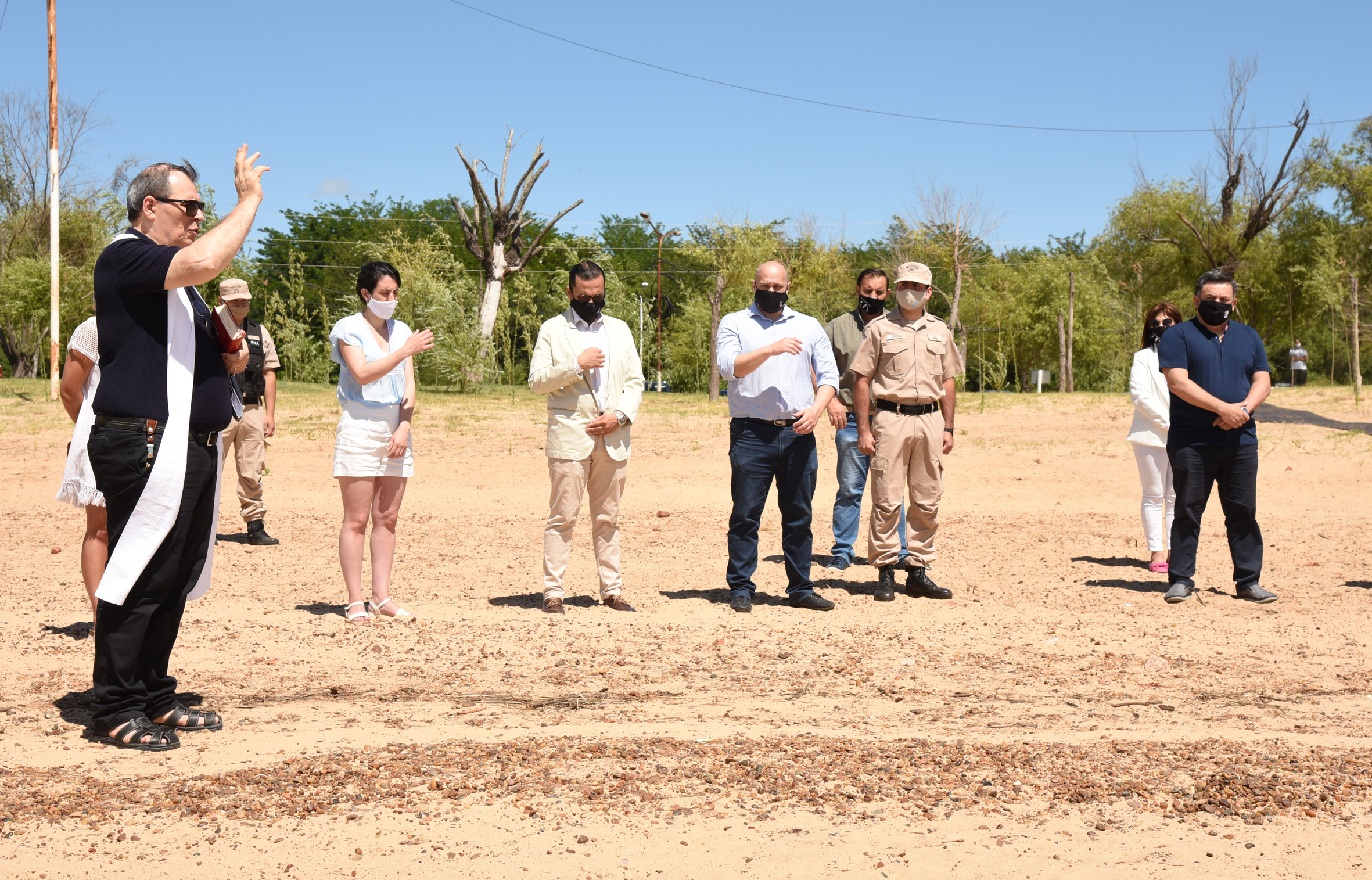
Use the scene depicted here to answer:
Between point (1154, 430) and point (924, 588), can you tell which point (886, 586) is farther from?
point (1154, 430)

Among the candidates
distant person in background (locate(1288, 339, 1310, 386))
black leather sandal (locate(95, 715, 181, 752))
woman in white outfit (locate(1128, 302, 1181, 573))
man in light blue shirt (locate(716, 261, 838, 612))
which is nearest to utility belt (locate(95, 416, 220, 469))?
black leather sandal (locate(95, 715, 181, 752))

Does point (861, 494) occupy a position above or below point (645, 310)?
below

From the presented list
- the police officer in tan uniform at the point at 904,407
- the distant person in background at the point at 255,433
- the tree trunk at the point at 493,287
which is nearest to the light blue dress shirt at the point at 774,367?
the police officer in tan uniform at the point at 904,407

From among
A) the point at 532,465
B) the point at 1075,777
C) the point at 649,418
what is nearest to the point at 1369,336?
the point at 649,418

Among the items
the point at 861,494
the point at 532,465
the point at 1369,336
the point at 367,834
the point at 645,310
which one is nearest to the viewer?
the point at 367,834

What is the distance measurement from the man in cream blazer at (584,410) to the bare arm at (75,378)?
2.30 meters

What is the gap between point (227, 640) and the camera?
611 centimetres

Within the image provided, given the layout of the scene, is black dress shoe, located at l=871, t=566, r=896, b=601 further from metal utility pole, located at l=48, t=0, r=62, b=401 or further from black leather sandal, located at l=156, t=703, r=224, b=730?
metal utility pole, located at l=48, t=0, r=62, b=401

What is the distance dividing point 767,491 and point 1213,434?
9.92 ft

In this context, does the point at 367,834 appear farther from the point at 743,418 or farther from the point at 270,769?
the point at 743,418

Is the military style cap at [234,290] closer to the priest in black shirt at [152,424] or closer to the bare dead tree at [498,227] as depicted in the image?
the priest in black shirt at [152,424]

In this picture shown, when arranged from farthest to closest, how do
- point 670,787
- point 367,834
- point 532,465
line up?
point 532,465
point 670,787
point 367,834

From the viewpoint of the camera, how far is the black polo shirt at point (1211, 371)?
7.52 meters

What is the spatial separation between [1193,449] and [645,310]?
51.9m
